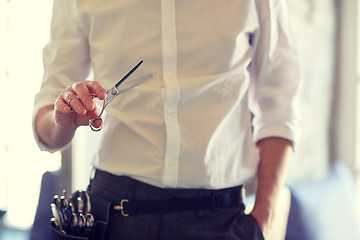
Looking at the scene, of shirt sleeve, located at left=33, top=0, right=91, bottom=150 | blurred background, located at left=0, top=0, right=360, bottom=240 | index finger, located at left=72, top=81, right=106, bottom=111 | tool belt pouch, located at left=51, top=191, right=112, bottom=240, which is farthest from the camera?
blurred background, located at left=0, top=0, right=360, bottom=240

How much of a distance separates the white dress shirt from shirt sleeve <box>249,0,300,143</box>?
0.04 metres

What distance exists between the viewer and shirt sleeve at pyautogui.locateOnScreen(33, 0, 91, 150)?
1012 millimetres

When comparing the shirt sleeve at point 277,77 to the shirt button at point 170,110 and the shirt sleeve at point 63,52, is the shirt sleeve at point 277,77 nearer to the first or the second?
the shirt button at point 170,110

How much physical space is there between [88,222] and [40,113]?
0.87ft

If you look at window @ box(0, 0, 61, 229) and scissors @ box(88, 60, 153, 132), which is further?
window @ box(0, 0, 61, 229)

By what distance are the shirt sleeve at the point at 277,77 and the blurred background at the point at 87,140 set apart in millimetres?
725

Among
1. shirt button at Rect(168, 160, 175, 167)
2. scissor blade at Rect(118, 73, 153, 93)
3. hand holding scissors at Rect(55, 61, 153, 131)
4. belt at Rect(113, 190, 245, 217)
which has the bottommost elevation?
belt at Rect(113, 190, 245, 217)

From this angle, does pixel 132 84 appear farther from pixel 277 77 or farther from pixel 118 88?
pixel 277 77

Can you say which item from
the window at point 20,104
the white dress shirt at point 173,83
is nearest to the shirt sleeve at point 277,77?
the white dress shirt at point 173,83

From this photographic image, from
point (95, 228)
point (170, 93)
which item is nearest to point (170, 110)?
point (170, 93)

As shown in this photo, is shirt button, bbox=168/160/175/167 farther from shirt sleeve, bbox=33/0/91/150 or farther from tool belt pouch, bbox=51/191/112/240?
shirt sleeve, bbox=33/0/91/150

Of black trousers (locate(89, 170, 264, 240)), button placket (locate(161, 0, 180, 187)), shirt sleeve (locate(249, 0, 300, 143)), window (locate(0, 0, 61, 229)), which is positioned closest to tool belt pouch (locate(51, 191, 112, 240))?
black trousers (locate(89, 170, 264, 240))

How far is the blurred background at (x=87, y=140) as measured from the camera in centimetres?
181

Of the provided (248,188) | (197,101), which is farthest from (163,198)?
(248,188)
